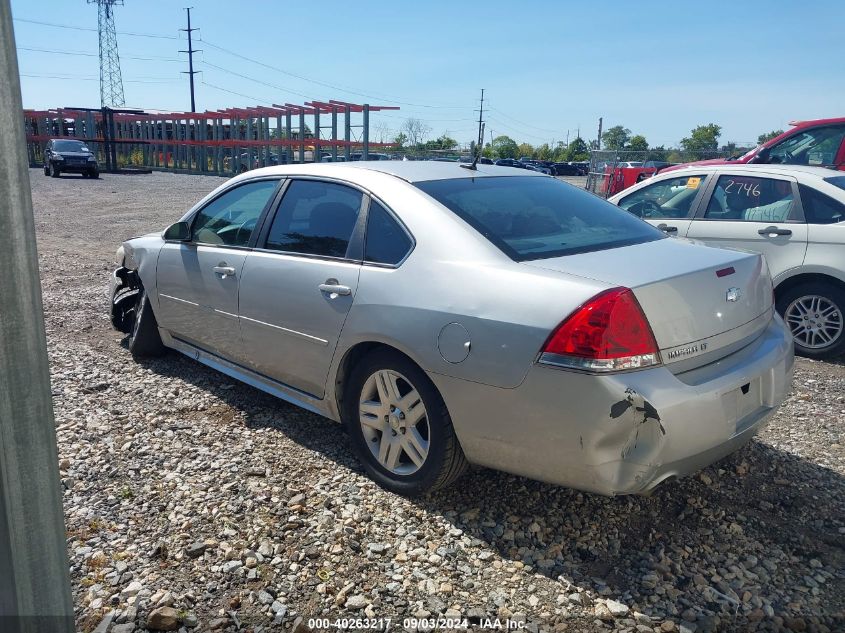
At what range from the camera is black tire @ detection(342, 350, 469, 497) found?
3143 millimetres

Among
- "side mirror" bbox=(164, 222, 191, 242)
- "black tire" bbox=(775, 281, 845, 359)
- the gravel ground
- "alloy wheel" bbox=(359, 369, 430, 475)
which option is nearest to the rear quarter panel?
"black tire" bbox=(775, 281, 845, 359)

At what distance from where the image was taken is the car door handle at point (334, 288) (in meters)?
3.51

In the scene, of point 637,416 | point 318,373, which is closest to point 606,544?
point 637,416

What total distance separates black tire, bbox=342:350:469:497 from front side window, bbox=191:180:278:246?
1.39 metres

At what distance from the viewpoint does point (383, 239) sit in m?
3.52

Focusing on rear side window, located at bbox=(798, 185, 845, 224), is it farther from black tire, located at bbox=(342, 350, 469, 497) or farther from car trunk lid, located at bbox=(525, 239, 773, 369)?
black tire, located at bbox=(342, 350, 469, 497)

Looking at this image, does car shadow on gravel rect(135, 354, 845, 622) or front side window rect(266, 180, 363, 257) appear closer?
car shadow on gravel rect(135, 354, 845, 622)

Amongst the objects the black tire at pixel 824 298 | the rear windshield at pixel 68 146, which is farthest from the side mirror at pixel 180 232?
the rear windshield at pixel 68 146

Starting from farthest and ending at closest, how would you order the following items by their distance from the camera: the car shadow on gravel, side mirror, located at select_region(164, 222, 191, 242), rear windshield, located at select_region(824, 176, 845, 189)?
rear windshield, located at select_region(824, 176, 845, 189) → side mirror, located at select_region(164, 222, 191, 242) → the car shadow on gravel

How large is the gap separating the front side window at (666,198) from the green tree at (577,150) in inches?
3208

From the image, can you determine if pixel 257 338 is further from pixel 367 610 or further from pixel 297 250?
pixel 367 610

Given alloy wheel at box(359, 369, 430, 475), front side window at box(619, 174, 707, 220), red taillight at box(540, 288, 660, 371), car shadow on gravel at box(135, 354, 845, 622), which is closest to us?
red taillight at box(540, 288, 660, 371)

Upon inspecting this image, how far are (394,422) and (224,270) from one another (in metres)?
1.66

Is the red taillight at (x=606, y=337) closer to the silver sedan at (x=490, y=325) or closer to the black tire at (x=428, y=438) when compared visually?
the silver sedan at (x=490, y=325)
